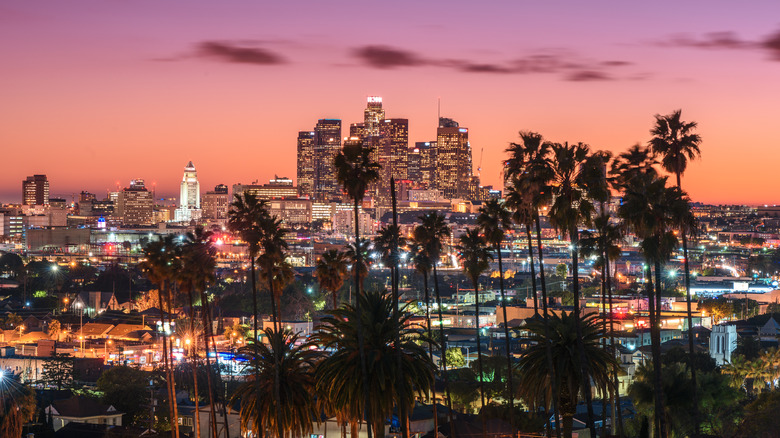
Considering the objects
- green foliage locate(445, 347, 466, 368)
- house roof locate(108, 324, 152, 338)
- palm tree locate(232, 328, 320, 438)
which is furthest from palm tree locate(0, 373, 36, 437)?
house roof locate(108, 324, 152, 338)

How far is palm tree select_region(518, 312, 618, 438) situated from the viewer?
31.3 m

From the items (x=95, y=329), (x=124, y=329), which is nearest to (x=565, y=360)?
(x=124, y=329)

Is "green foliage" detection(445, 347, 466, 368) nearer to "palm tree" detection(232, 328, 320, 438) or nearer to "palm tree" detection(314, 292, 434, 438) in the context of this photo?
A: "palm tree" detection(232, 328, 320, 438)

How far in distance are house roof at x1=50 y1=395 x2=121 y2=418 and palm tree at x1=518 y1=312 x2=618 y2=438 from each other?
31984 millimetres

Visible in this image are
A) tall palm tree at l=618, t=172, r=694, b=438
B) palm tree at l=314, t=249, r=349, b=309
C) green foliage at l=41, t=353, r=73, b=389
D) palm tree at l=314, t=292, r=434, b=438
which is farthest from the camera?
green foliage at l=41, t=353, r=73, b=389

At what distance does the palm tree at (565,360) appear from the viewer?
31.3 metres

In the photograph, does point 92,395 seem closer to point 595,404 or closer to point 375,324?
point 595,404

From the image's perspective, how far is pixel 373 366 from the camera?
101 feet

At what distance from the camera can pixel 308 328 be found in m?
104

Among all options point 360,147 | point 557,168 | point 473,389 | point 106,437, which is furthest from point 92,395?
point 557,168

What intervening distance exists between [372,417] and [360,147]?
911 cm

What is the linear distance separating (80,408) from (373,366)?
30903mm

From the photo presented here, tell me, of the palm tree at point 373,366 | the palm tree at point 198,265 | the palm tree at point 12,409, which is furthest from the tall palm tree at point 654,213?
the palm tree at point 12,409

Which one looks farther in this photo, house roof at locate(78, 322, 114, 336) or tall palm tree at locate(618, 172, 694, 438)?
house roof at locate(78, 322, 114, 336)
